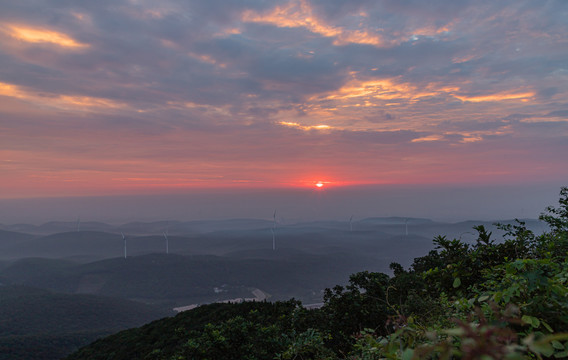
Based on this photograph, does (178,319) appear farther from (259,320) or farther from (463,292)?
(463,292)

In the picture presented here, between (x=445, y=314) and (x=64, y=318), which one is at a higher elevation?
(x=445, y=314)

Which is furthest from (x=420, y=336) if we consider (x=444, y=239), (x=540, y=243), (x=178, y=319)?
(x=178, y=319)

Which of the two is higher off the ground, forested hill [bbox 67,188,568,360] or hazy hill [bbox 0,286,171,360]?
forested hill [bbox 67,188,568,360]

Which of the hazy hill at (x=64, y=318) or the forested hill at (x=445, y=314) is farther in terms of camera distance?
the hazy hill at (x=64, y=318)

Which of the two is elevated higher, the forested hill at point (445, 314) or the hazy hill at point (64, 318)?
the forested hill at point (445, 314)

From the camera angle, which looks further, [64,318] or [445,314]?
[64,318]

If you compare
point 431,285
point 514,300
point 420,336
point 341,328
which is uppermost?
point 514,300

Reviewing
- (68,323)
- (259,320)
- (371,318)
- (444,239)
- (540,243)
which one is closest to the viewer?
(540,243)

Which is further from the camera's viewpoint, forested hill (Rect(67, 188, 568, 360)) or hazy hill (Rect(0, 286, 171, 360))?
hazy hill (Rect(0, 286, 171, 360))
